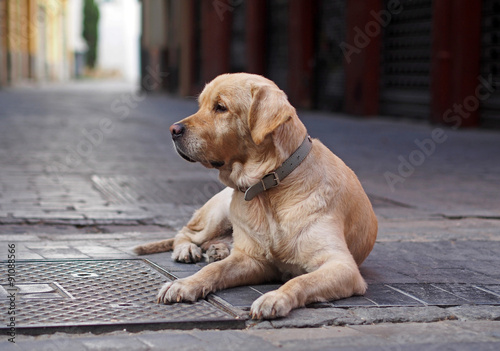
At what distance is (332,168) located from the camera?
14.0 ft

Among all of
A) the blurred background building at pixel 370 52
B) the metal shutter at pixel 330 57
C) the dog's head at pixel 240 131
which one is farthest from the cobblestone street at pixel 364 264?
the metal shutter at pixel 330 57

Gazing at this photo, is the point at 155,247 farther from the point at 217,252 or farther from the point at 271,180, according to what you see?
the point at 271,180

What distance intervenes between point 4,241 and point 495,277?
9.90 feet

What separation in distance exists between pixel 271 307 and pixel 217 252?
3.98 feet

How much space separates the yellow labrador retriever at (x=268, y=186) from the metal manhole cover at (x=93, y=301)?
0.27m

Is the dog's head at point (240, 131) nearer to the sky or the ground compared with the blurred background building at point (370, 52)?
nearer to the sky

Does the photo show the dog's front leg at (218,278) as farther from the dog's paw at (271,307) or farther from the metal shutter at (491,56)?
the metal shutter at (491,56)

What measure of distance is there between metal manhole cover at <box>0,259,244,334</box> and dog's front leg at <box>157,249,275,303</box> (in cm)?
5

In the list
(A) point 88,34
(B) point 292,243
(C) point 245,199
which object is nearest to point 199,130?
(C) point 245,199

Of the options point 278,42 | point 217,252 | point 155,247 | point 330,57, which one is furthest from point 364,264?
point 278,42

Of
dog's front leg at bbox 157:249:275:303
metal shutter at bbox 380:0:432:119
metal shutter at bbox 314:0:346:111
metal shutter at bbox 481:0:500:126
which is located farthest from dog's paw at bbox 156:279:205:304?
metal shutter at bbox 314:0:346:111

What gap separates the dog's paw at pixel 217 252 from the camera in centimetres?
470

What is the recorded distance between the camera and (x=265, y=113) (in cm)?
401

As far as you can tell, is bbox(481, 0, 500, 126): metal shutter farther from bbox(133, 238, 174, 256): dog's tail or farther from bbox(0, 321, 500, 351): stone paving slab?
bbox(0, 321, 500, 351): stone paving slab
